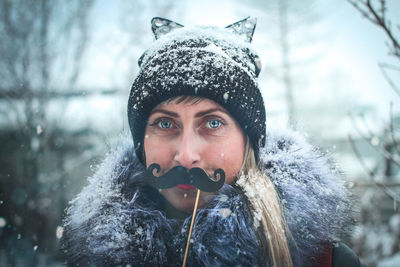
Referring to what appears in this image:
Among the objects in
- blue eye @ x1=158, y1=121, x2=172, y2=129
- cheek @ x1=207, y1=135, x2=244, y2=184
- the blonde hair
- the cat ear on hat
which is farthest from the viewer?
the cat ear on hat

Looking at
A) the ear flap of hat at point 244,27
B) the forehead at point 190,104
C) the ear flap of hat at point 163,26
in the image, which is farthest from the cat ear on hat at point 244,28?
the forehead at point 190,104

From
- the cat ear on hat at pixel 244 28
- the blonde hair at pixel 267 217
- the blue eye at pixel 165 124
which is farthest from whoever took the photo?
the cat ear on hat at pixel 244 28

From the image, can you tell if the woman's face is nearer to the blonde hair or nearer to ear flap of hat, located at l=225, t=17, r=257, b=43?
the blonde hair

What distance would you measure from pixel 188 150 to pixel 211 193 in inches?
11.0

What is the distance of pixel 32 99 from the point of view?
4.60 metres

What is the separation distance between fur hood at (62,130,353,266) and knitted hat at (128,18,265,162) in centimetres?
27

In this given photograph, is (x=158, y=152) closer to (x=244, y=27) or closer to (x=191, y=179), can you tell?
(x=191, y=179)

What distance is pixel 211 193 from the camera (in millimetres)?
1396

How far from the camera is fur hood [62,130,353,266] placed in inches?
50.3

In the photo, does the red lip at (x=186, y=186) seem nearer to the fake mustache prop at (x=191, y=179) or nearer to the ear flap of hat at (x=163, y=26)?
the fake mustache prop at (x=191, y=179)

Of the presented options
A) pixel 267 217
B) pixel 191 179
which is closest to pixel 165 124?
pixel 191 179

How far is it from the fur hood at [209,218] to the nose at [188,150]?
0.76 ft

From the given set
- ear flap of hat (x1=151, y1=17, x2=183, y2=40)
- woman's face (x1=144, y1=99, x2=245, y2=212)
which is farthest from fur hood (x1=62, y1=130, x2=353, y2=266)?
ear flap of hat (x1=151, y1=17, x2=183, y2=40)

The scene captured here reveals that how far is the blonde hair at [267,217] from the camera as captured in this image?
1.27m
